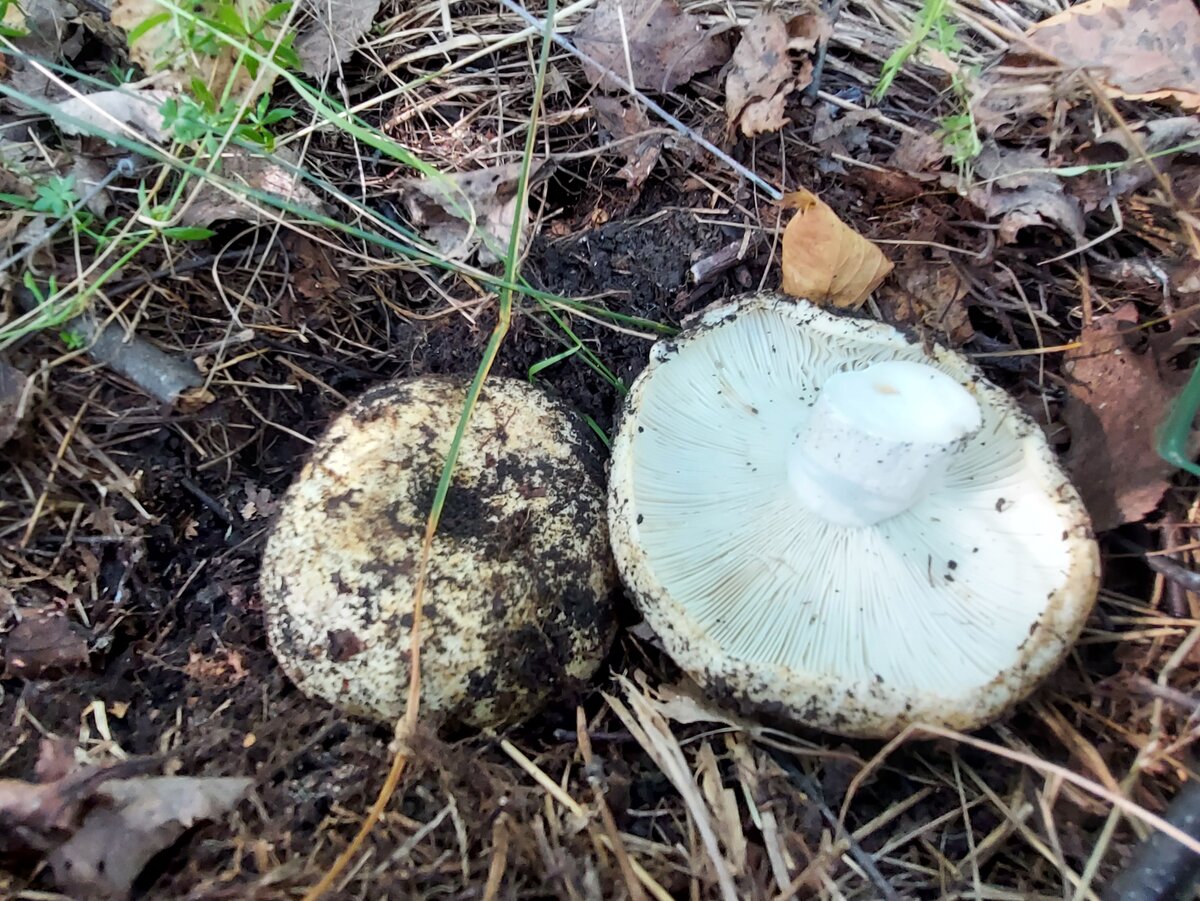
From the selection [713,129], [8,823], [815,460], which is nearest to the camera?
[8,823]

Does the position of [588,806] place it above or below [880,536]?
below

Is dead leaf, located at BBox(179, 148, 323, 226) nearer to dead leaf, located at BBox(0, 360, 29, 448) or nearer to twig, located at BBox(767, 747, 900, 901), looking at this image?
dead leaf, located at BBox(0, 360, 29, 448)

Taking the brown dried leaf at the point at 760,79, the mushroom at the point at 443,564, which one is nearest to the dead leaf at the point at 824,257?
the brown dried leaf at the point at 760,79

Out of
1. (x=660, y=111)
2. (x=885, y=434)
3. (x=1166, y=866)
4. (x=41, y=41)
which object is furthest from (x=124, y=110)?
(x=1166, y=866)

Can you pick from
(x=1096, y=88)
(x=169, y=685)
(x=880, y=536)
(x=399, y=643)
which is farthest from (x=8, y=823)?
(x=1096, y=88)

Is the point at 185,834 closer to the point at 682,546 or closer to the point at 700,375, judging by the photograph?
the point at 682,546

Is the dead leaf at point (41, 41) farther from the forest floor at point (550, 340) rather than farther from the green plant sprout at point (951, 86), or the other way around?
the green plant sprout at point (951, 86)

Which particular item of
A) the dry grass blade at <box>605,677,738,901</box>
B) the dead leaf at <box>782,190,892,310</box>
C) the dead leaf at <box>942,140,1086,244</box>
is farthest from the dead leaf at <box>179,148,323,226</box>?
the dead leaf at <box>942,140,1086,244</box>
